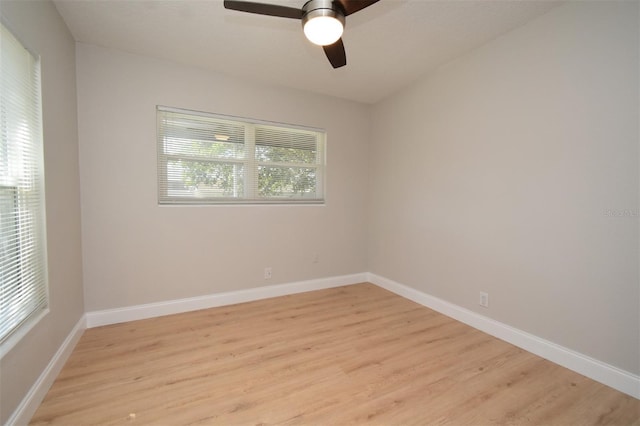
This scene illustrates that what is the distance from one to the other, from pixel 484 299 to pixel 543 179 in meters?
1.16

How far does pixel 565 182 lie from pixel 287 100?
2.82 meters

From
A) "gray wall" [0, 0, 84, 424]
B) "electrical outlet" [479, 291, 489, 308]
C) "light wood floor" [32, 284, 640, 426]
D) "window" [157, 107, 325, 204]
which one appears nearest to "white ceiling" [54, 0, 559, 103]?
"gray wall" [0, 0, 84, 424]

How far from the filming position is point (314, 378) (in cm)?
188

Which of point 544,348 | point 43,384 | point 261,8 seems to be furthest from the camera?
point 544,348

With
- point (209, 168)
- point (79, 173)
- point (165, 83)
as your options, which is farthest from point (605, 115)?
point (79, 173)

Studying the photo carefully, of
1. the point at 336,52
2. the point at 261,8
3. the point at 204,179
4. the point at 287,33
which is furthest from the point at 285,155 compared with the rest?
the point at 261,8

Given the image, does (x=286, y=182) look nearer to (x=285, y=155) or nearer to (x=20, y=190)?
(x=285, y=155)

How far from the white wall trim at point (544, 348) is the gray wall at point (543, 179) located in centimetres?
6

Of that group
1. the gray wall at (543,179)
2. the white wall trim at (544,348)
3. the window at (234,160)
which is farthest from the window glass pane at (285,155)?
the white wall trim at (544,348)

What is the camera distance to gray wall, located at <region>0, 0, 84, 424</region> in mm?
1435

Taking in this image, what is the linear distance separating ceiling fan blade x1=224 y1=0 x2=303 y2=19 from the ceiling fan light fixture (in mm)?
76

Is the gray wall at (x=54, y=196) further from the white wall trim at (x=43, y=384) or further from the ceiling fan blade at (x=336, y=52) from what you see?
the ceiling fan blade at (x=336, y=52)

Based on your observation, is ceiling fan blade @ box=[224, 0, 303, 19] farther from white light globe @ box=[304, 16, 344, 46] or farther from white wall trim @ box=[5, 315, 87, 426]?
white wall trim @ box=[5, 315, 87, 426]

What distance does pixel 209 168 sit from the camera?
10.1 feet
